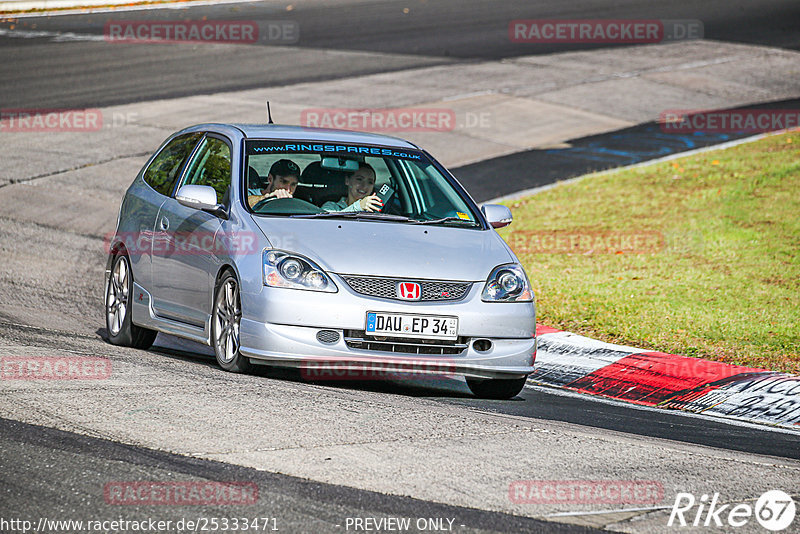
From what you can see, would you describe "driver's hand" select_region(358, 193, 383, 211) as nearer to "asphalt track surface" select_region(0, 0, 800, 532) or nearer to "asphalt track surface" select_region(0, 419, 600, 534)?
"asphalt track surface" select_region(0, 0, 800, 532)

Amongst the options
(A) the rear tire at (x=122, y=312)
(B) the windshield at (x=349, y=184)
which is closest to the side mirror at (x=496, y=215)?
(B) the windshield at (x=349, y=184)

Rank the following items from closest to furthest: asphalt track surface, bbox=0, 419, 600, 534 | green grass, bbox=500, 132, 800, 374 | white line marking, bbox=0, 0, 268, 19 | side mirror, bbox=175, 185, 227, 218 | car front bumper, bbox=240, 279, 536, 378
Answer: asphalt track surface, bbox=0, 419, 600, 534, car front bumper, bbox=240, 279, 536, 378, side mirror, bbox=175, 185, 227, 218, green grass, bbox=500, 132, 800, 374, white line marking, bbox=0, 0, 268, 19

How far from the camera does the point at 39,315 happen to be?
9.64m

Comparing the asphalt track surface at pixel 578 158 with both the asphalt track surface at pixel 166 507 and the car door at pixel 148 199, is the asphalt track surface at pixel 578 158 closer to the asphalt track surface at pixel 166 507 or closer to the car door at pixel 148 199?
the car door at pixel 148 199

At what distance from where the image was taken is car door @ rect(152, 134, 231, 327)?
769 centimetres

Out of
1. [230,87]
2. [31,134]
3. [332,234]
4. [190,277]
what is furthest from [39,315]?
[230,87]

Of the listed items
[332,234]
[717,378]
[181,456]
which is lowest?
[717,378]

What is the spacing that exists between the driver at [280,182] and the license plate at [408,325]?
55.5 inches

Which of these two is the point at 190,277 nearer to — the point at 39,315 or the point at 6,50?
the point at 39,315

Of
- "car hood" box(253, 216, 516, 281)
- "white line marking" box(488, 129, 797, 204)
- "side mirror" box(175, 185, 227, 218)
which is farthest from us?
"white line marking" box(488, 129, 797, 204)

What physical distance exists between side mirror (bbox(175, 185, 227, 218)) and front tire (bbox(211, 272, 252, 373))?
0.52 metres

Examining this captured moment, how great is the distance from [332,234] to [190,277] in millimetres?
1123

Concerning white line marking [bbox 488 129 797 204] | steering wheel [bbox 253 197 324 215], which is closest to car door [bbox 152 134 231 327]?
steering wheel [bbox 253 197 324 215]

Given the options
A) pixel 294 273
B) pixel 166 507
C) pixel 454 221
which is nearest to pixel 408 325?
pixel 294 273
